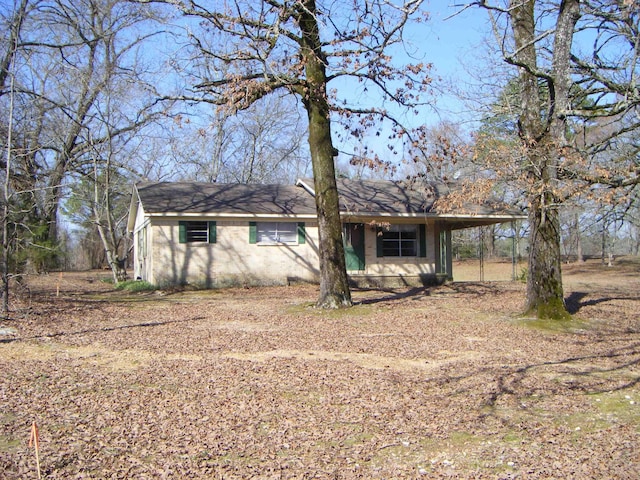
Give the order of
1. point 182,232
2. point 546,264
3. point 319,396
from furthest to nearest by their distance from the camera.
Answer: point 182,232, point 546,264, point 319,396

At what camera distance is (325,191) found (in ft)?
41.5

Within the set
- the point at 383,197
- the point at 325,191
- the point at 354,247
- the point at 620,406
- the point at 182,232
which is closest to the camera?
the point at 620,406

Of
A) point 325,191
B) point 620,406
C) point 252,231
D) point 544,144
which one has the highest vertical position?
point 544,144

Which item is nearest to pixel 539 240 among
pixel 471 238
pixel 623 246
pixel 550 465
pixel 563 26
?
pixel 563 26

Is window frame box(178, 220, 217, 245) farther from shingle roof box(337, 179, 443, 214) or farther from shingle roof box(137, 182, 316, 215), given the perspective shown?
shingle roof box(337, 179, 443, 214)

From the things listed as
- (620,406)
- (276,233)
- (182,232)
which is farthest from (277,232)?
(620,406)

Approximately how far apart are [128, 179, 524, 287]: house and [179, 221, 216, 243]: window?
0.03m

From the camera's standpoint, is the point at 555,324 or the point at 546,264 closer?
the point at 555,324

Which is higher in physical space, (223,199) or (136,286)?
(223,199)

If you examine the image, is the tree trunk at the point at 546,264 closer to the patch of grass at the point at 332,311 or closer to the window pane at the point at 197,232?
the patch of grass at the point at 332,311

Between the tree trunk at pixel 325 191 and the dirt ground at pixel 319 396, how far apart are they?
95cm

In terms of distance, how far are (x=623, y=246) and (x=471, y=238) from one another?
2635 cm

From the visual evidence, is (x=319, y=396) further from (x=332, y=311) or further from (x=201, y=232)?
(x=201, y=232)

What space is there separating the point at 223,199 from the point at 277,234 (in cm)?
231
